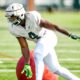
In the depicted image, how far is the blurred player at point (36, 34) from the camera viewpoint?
→ 702 centimetres

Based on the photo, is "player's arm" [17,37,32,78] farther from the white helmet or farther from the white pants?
the white helmet

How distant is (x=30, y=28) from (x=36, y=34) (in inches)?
5.6

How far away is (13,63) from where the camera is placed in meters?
10.1

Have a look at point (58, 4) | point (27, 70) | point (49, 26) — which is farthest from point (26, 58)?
point (58, 4)

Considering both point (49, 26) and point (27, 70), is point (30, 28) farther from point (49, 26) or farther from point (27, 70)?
point (27, 70)

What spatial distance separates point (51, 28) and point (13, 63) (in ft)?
10.3

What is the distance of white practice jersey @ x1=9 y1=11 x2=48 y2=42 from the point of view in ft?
23.3

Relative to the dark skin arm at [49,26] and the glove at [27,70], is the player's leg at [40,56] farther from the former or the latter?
the dark skin arm at [49,26]

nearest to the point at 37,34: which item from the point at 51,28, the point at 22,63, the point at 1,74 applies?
the point at 51,28

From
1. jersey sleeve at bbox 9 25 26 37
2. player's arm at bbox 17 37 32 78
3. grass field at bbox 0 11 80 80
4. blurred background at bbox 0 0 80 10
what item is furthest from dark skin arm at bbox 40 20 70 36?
blurred background at bbox 0 0 80 10

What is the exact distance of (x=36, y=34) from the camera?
7.20 meters

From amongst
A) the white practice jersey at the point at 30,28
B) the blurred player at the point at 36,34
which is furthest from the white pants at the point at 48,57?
the white practice jersey at the point at 30,28

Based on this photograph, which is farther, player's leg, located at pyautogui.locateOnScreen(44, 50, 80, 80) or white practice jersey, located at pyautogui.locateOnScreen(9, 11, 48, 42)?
player's leg, located at pyautogui.locateOnScreen(44, 50, 80, 80)

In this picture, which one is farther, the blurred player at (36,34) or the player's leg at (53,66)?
the player's leg at (53,66)
